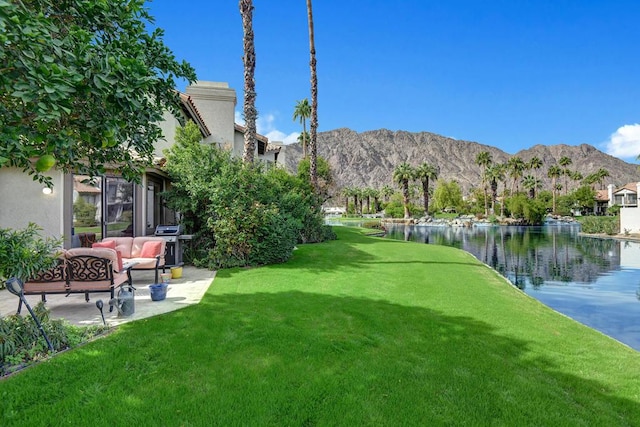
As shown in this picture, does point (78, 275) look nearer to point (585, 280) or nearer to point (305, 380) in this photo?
point (305, 380)

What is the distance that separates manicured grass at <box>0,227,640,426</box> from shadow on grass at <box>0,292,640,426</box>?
0.02m

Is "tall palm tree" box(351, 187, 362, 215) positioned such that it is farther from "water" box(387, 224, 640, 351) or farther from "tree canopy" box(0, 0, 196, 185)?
"tree canopy" box(0, 0, 196, 185)

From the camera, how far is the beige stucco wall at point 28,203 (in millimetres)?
9156

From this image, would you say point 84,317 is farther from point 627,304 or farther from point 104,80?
point 627,304

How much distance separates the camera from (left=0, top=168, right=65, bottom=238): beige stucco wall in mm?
9156

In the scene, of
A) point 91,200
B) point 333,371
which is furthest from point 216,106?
point 333,371

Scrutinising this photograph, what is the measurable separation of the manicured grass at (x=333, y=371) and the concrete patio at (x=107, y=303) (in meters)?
0.53

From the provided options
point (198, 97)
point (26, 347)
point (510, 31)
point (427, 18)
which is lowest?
point (26, 347)

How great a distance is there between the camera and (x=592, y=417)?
11.5 ft

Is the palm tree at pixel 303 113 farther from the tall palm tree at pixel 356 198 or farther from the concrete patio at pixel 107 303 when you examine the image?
the tall palm tree at pixel 356 198

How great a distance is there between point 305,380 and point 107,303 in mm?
5082

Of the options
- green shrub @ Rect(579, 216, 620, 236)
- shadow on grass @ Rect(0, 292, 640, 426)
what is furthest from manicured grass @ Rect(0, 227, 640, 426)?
green shrub @ Rect(579, 216, 620, 236)

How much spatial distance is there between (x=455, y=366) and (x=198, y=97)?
21849 mm

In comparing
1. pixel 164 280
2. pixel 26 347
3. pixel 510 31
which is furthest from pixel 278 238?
pixel 510 31
